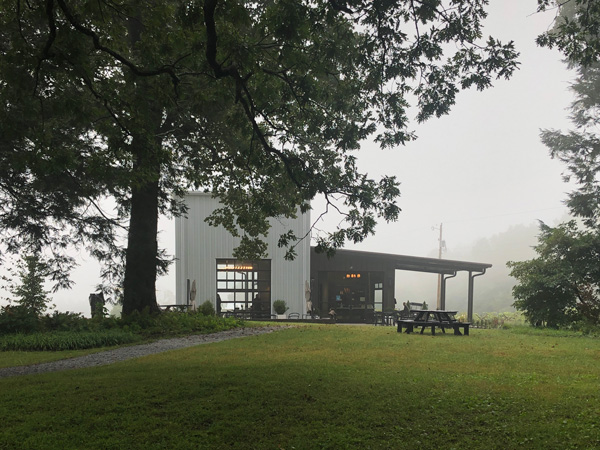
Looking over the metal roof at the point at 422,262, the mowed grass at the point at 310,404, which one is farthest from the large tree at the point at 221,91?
the metal roof at the point at 422,262

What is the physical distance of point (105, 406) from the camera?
514 centimetres

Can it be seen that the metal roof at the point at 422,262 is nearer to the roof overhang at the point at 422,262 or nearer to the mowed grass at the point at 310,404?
the roof overhang at the point at 422,262

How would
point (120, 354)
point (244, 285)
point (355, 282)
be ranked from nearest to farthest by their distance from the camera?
point (120, 354) → point (244, 285) → point (355, 282)

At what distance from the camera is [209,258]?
23.7 metres

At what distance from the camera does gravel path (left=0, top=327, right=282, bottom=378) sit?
785 centimetres

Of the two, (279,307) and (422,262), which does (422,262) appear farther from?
(279,307)

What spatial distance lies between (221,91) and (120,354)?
567 centimetres

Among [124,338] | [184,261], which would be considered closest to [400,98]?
[124,338]

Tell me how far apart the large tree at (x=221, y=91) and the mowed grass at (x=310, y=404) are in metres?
3.23

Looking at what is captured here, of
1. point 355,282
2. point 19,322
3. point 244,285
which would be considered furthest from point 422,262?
point 19,322

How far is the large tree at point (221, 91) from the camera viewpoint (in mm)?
6594

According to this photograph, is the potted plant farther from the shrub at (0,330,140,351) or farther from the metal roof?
the shrub at (0,330,140,351)

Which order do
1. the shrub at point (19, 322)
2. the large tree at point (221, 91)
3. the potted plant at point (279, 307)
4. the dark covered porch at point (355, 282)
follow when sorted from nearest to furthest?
the large tree at point (221, 91) → the shrub at point (19, 322) → the potted plant at point (279, 307) → the dark covered porch at point (355, 282)

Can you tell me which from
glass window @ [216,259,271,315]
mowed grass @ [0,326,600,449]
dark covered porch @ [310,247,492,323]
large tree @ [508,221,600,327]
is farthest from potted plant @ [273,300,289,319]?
mowed grass @ [0,326,600,449]
